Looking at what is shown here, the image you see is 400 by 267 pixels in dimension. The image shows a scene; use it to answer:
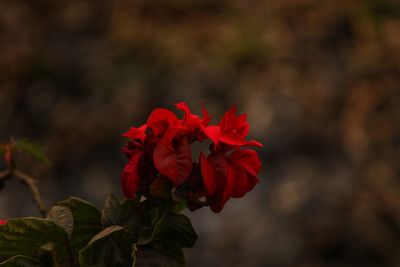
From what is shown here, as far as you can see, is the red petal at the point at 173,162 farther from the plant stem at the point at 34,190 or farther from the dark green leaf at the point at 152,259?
the plant stem at the point at 34,190

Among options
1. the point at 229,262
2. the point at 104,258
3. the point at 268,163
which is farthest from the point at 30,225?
the point at 268,163

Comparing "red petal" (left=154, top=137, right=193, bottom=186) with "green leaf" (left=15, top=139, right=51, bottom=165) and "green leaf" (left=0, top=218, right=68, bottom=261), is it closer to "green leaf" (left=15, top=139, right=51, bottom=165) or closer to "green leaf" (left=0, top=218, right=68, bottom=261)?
"green leaf" (left=0, top=218, right=68, bottom=261)

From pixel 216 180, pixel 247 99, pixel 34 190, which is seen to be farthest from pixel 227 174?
pixel 247 99

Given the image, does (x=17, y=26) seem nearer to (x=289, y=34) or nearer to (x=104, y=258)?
(x=289, y=34)

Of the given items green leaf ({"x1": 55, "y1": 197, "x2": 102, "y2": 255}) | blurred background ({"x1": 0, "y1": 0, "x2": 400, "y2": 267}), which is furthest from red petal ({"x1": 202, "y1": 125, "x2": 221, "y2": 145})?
blurred background ({"x1": 0, "y1": 0, "x2": 400, "y2": 267})

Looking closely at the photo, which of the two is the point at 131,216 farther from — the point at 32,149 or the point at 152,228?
the point at 32,149
